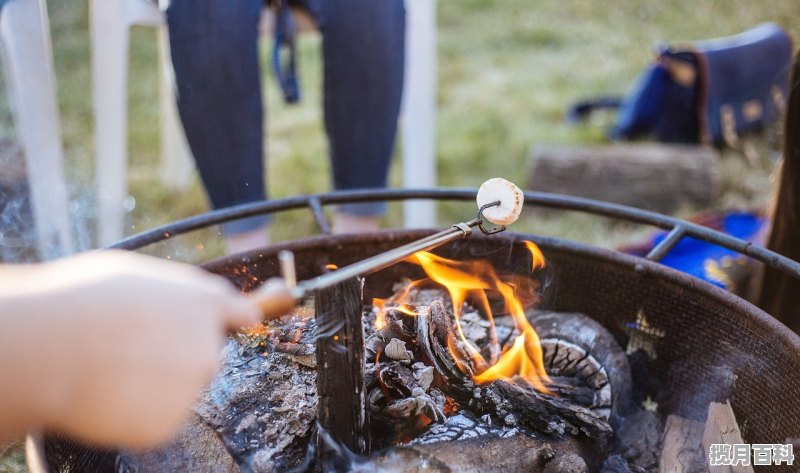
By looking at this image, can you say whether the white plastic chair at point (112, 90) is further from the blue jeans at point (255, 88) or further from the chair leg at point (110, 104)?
the blue jeans at point (255, 88)

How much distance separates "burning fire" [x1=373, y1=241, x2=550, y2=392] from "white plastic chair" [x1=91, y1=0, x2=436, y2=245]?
0.88 m

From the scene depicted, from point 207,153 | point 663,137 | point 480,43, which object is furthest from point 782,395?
point 480,43

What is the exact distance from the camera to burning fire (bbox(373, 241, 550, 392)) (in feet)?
3.12

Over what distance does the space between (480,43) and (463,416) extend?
11.2 ft

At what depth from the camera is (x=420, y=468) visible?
2.44ft

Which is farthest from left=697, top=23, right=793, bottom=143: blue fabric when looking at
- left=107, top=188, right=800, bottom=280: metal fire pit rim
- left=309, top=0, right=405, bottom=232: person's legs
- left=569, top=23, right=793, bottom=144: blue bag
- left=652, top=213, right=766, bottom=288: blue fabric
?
left=107, top=188, right=800, bottom=280: metal fire pit rim

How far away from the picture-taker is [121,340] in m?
0.47

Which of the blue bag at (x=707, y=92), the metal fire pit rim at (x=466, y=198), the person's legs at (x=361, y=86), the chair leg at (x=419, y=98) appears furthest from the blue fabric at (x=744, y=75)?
the metal fire pit rim at (x=466, y=198)

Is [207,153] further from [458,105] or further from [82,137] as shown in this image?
[458,105]

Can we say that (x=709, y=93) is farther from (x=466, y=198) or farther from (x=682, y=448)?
(x=682, y=448)

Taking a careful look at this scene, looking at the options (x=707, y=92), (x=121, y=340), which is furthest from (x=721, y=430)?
(x=707, y=92)

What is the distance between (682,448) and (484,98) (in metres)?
2.50

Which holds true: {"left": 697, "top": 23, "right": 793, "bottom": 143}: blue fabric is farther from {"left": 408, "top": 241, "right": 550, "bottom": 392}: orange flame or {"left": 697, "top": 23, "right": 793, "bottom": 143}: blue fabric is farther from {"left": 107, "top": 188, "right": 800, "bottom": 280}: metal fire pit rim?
{"left": 408, "top": 241, "right": 550, "bottom": 392}: orange flame

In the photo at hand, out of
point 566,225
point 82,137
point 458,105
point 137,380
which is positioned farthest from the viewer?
point 458,105
